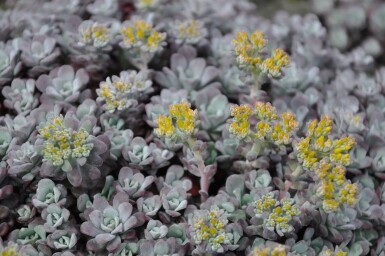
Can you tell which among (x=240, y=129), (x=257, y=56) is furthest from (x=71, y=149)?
(x=257, y=56)

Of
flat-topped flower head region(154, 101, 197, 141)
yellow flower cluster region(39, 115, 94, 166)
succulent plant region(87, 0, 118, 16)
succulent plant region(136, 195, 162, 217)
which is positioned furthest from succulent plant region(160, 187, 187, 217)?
succulent plant region(87, 0, 118, 16)

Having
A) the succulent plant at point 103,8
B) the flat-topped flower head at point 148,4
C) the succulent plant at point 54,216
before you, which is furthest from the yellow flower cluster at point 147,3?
the succulent plant at point 54,216

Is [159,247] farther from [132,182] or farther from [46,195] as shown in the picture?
[46,195]

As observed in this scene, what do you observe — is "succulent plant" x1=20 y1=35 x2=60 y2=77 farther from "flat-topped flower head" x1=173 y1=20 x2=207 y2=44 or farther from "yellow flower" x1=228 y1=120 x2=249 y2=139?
"yellow flower" x1=228 y1=120 x2=249 y2=139

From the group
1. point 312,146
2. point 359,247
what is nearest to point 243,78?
point 312,146

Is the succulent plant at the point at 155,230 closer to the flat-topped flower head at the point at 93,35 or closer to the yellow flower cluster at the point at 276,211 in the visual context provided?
the yellow flower cluster at the point at 276,211

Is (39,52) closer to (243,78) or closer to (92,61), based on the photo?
(92,61)
